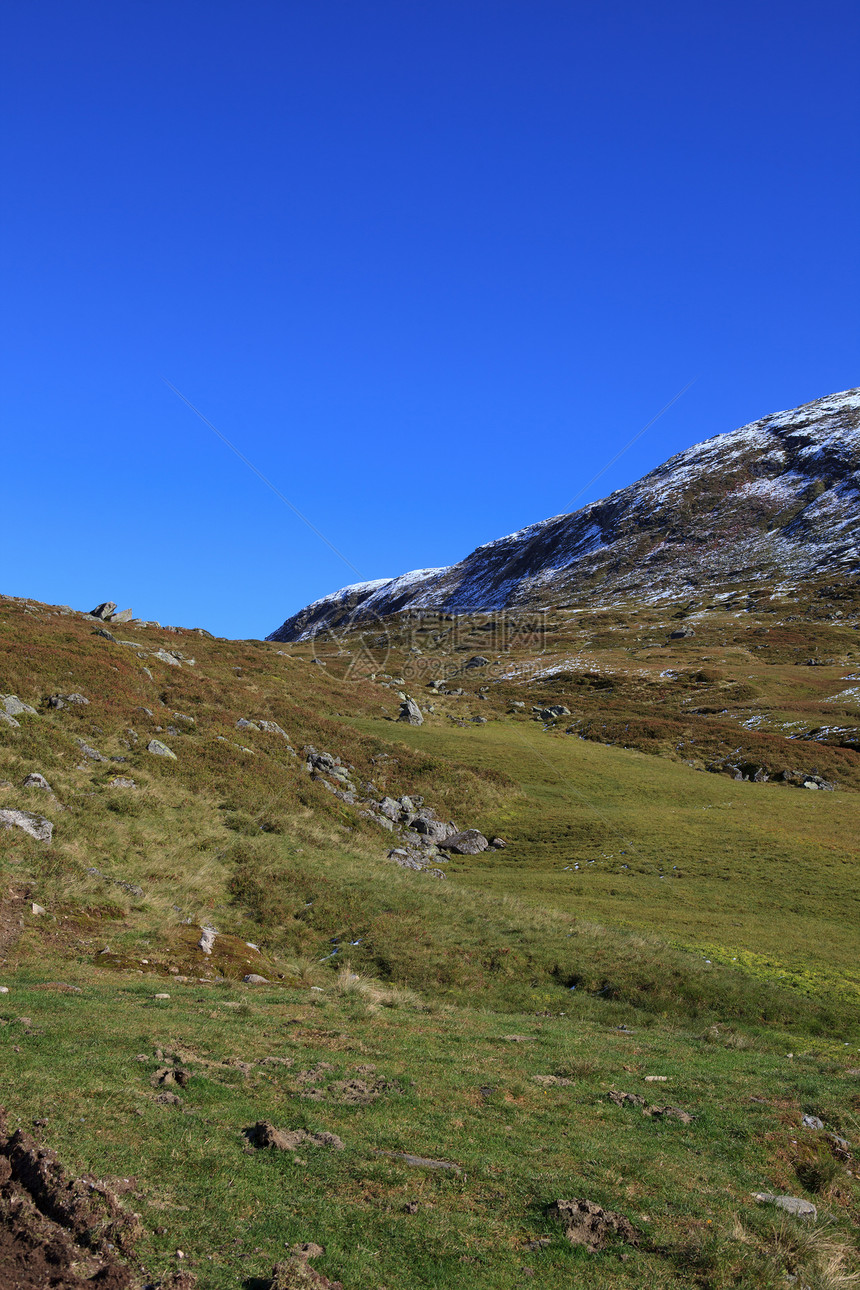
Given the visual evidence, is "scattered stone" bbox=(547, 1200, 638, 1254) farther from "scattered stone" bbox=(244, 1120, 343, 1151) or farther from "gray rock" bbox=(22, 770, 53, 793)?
"gray rock" bbox=(22, 770, 53, 793)

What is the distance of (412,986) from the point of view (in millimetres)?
22672

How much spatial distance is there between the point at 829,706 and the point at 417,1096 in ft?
265

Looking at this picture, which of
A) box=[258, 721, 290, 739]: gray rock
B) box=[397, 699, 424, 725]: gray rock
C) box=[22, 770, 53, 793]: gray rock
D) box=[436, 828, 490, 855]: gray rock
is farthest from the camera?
box=[397, 699, 424, 725]: gray rock

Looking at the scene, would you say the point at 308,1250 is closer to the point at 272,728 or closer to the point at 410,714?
the point at 272,728

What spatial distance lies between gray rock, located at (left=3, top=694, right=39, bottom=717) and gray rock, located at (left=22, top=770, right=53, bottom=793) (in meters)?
6.23

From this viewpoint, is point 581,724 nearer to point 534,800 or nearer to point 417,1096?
point 534,800

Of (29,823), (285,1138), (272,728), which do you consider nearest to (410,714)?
(272,728)

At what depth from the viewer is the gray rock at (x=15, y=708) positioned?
32438mm

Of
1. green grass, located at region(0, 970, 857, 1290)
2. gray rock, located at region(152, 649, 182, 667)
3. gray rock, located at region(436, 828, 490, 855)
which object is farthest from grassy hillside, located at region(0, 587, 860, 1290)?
gray rock, located at region(152, 649, 182, 667)

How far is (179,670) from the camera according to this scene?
51.7 metres

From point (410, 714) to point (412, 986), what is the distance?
4674 cm

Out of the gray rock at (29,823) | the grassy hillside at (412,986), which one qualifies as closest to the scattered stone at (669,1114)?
the grassy hillside at (412,986)

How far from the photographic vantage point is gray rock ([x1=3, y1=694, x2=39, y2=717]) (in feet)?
106

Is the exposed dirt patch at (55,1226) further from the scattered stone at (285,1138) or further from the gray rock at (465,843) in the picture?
the gray rock at (465,843)
